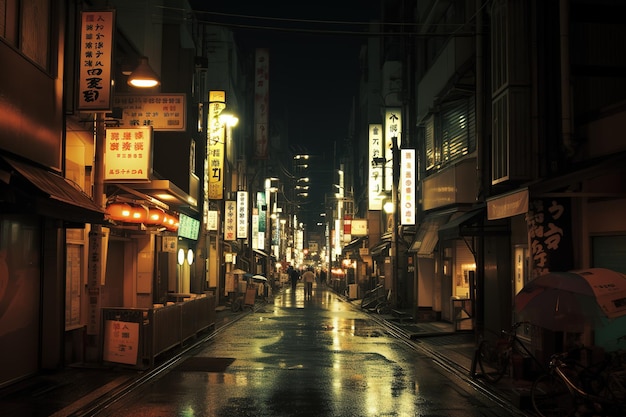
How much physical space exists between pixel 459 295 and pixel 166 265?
470 inches

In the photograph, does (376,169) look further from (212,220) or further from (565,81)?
(565,81)

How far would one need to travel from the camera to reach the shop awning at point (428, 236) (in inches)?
1063

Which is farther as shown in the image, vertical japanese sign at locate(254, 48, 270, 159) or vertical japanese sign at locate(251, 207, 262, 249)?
vertical japanese sign at locate(251, 207, 262, 249)

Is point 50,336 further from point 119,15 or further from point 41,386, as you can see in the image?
point 119,15

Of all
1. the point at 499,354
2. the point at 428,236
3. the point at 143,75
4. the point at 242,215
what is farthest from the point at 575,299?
the point at 242,215

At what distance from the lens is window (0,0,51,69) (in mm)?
12703

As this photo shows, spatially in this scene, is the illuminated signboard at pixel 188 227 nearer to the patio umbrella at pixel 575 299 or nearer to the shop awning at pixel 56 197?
the shop awning at pixel 56 197

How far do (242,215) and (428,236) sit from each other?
1991 centimetres

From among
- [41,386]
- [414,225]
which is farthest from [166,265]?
[41,386]

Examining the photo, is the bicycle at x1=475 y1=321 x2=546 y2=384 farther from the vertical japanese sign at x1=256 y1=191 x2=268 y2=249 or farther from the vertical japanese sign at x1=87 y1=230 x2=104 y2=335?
the vertical japanese sign at x1=256 y1=191 x2=268 y2=249

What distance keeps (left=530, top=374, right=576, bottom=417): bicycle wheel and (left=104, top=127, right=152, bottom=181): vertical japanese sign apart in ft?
35.3

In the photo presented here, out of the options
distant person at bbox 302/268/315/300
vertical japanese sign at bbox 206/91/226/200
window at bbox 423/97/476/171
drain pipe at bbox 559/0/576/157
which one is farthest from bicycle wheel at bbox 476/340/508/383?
distant person at bbox 302/268/315/300

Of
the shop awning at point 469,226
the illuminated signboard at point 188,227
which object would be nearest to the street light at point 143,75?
the shop awning at point 469,226

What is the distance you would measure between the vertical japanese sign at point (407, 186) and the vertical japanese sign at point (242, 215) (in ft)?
52.0
